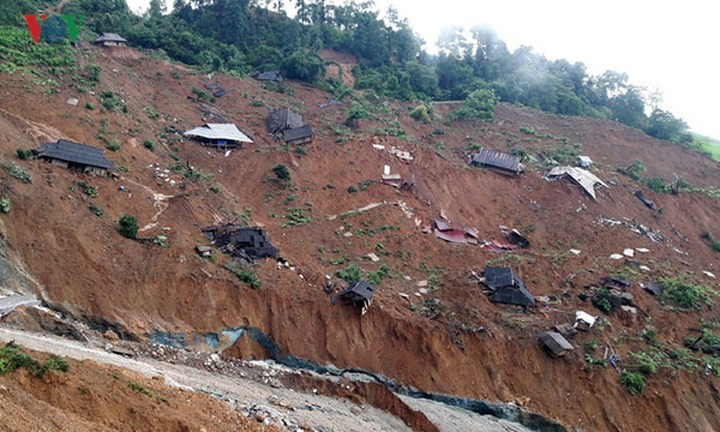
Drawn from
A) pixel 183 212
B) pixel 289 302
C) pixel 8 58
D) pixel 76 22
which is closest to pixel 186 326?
pixel 289 302

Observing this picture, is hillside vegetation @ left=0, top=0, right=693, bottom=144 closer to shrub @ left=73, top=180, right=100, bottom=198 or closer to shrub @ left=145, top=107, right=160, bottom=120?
shrub @ left=145, top=107, right=160, bottom=120

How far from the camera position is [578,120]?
52406 millimetres

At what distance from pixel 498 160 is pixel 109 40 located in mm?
31592

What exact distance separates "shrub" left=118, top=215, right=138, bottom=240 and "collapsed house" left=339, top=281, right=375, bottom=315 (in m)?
8.93

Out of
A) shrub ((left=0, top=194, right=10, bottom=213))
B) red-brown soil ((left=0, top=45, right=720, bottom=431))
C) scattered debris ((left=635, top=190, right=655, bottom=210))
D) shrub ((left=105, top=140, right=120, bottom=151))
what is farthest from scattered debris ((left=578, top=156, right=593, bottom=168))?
shrub ((left=0, top=194, right=10, bottom=213))

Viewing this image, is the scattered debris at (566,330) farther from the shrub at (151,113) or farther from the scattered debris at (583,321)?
the shrub at (151,113)

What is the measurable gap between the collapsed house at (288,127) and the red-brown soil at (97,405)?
2580 centimetres

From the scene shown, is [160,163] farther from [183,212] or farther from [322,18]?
Result: [322,18]

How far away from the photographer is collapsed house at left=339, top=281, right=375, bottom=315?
22.6 meters

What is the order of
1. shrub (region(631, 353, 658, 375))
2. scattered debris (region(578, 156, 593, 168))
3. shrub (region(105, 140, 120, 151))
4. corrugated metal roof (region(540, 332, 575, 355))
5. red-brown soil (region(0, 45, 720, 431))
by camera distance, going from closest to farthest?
1. red-brown soil (region(0, 45, 720, 431))
2. shrub (region(631, 353, 658, 375))
3. corrugated metal roof (region(540, 332, 575, 355))
4. shrub (region(105, 140, 120, 151))
5. scattered debris (region(578, 156, 593, 168))

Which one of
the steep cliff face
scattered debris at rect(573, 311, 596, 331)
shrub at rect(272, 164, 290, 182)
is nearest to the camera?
the steep cliff face

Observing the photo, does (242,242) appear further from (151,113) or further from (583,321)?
(151,113)

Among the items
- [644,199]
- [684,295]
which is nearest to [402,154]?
[644,199]

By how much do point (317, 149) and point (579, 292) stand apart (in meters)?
19.5
